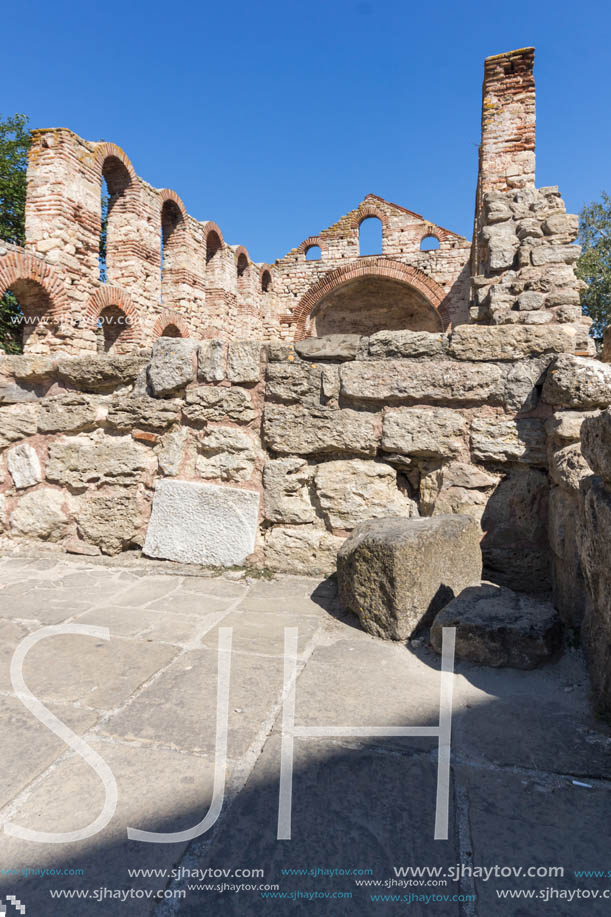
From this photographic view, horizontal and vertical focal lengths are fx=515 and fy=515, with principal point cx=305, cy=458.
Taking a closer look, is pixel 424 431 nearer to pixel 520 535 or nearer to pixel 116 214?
pixel 520 535

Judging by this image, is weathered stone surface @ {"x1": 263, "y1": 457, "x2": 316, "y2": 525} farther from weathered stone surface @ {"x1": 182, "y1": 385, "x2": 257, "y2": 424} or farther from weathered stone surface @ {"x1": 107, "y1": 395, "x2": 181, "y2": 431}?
weathered stone surface @ {"x1": 107, "y1": 395, "x2": 181, "y2": 431}

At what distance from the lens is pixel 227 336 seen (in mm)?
12945

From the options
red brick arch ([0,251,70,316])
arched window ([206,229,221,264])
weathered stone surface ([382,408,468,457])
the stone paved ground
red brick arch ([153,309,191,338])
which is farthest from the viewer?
arched window ([206,229,221,264])

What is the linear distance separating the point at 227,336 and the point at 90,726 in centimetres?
1223

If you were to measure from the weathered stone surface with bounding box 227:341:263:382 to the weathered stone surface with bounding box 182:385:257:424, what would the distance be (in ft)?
0.28

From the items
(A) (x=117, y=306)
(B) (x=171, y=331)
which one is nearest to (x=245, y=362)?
(A) (x=117, y=306)

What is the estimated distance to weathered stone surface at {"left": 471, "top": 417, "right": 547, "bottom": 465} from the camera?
99.0 inches

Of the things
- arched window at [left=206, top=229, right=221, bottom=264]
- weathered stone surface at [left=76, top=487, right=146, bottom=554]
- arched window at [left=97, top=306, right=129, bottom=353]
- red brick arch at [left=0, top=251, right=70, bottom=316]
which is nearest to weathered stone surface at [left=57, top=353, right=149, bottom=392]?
weathered stone surface at [left=76, top=487, right=146, bottom=554]

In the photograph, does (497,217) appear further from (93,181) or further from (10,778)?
(93,181)

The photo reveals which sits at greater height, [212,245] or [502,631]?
[212,245]

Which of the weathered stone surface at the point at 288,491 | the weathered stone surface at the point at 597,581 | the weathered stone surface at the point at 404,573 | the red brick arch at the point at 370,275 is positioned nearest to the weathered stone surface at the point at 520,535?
the weathered stone surface at the point at 404,573

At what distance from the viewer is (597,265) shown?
16953mm

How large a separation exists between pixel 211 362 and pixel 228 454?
528mm

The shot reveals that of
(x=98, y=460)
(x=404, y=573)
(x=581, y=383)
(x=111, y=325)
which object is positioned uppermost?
(x=111, y=325)
